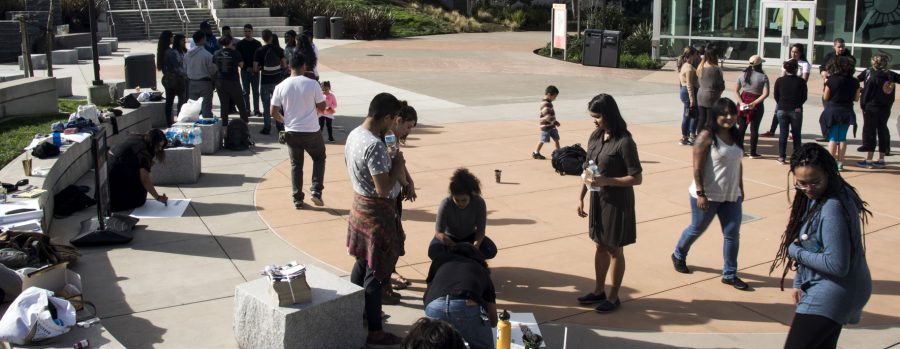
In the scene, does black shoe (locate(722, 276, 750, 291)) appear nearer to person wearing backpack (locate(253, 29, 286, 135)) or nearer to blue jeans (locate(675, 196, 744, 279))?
blue jeans (locate(675, 196, 744, 279))

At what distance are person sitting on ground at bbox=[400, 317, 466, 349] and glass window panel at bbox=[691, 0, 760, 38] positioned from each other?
26.8 metres

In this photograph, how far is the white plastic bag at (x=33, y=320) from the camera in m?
5.23

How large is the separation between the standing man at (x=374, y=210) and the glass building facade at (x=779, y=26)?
22945 millimetres

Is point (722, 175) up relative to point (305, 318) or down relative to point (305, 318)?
up

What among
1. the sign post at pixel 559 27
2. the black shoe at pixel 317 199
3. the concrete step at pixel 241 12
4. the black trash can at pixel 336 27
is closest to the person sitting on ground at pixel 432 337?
the black shoe at pixel 317 199

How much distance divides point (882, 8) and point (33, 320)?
25.2m

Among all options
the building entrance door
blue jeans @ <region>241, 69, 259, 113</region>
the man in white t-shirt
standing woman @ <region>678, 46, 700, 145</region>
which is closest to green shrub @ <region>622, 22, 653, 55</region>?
the building entrance door

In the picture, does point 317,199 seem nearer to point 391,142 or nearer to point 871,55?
point 391,142

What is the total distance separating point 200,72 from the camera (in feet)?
47.2

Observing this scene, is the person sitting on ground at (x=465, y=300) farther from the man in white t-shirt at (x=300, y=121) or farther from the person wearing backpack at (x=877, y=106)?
the person wearing backpack at (x=877, y=106)

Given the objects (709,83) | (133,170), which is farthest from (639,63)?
(133,170)

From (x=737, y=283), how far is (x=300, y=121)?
197 inches

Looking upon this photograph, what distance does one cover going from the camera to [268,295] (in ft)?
19.4

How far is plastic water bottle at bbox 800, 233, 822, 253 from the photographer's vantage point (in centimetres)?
461
